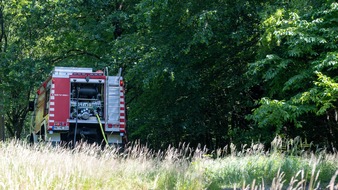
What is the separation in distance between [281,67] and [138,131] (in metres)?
7.85

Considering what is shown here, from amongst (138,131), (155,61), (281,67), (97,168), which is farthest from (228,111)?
(97,168)

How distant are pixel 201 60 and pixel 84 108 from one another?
512 centimetres

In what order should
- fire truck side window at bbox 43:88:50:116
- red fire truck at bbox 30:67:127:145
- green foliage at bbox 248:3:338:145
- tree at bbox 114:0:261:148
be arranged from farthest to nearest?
tree at bbox 114:0:261:148 → fire truck side window at bbox 43:88:50:116 → red fire truck at bbox 30:67:127:145 → green foliage at bbox 248:3:338:145

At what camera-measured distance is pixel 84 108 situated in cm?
1548

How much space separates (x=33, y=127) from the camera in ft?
63.3

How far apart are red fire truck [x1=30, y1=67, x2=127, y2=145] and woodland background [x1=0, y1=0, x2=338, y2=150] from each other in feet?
4.54

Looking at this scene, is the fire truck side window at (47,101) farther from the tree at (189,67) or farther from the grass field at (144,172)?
the grass field at (144,172)

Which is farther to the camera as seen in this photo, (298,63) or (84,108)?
(84,108)

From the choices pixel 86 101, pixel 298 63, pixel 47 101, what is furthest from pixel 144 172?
pixel 47 101

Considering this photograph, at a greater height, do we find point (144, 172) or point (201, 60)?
point (201, 60)

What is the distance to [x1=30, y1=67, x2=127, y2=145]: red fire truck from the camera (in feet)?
49.4

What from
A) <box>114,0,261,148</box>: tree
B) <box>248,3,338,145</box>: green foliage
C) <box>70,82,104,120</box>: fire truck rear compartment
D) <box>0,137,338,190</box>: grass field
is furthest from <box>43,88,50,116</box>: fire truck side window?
<box>0,137,338,190</box>: grass field

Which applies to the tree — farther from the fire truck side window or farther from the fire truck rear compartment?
the fire truck side window

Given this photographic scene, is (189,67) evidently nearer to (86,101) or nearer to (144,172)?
(86,101)
